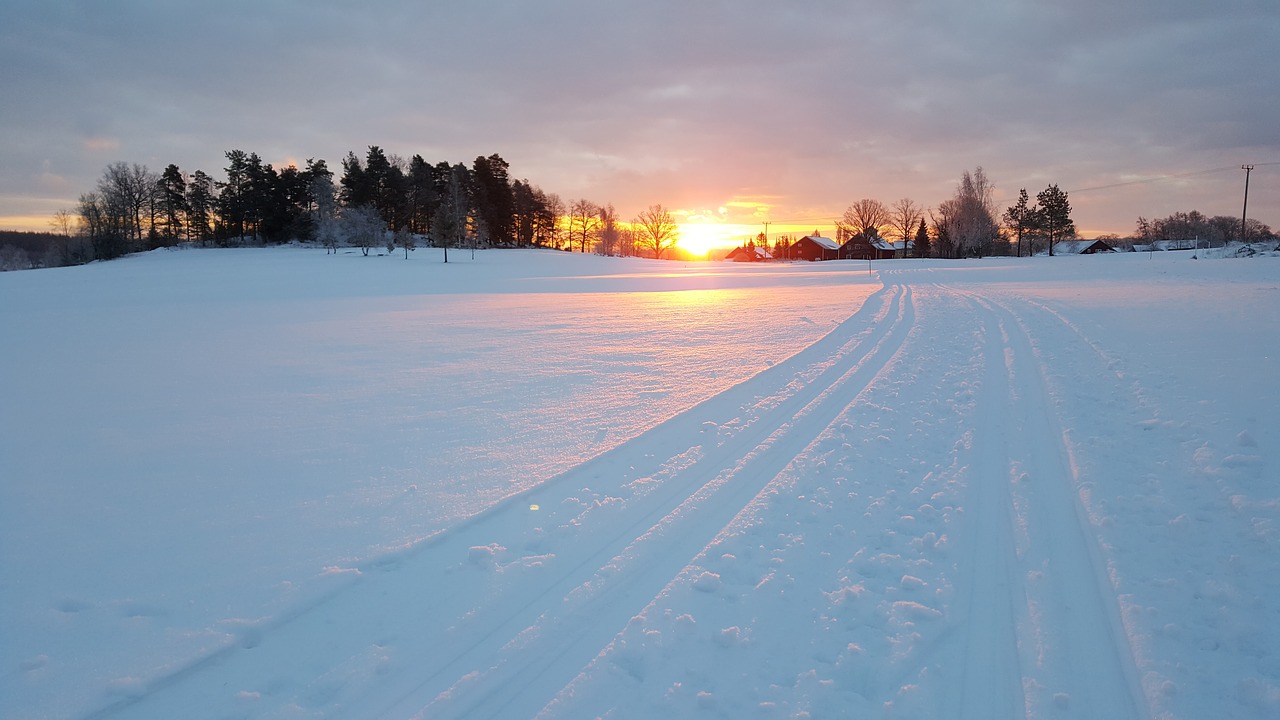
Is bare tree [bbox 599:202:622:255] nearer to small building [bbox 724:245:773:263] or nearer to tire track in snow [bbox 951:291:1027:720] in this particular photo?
small building [bbox 724:245:773:263]

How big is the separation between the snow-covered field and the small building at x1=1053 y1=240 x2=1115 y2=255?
101400 millimetres

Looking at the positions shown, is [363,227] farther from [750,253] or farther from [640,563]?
[750,253]

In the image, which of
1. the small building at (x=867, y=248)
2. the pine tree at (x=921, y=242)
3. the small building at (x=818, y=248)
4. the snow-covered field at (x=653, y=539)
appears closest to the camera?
the snow-covered field at (x=653, y=539)

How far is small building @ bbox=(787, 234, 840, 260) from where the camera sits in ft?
349

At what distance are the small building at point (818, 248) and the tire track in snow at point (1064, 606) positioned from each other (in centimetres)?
10695

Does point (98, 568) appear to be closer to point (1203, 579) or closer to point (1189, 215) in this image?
point (1203, 579)

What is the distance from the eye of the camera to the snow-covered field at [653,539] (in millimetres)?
2998

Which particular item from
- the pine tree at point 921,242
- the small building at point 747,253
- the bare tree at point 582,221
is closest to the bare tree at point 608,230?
the bare tree at point 582,221

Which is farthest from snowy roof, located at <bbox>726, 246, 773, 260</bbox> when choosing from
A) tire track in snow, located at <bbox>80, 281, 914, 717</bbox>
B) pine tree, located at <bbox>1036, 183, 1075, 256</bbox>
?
tire track in snow, located at <bbox>80, 281, 914, 717</bbox>

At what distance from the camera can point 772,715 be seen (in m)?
2.80

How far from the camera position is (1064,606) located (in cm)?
351

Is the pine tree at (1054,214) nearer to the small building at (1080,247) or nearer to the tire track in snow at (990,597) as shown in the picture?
the small building at (1080,247)

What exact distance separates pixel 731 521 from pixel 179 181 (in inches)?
3816

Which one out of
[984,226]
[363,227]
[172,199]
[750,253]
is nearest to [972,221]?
[984,226]
